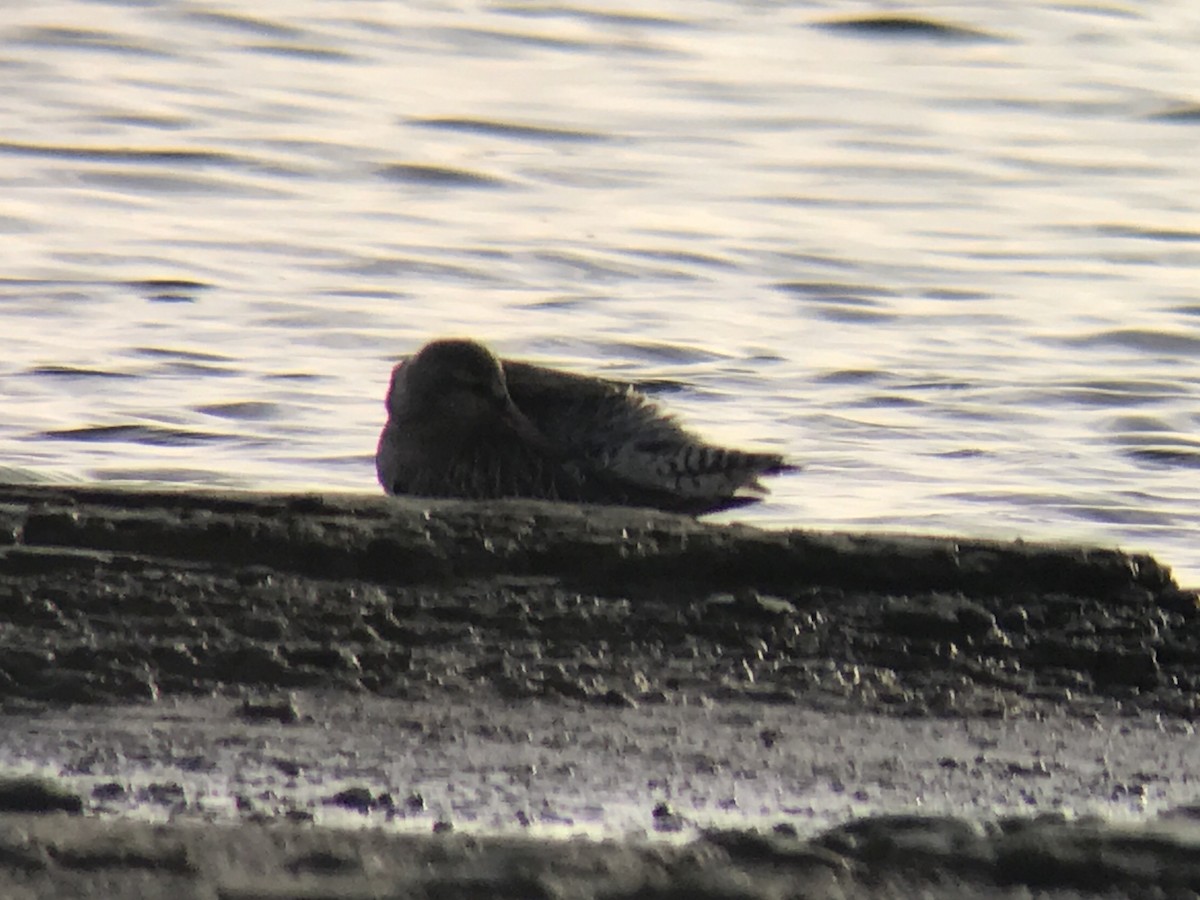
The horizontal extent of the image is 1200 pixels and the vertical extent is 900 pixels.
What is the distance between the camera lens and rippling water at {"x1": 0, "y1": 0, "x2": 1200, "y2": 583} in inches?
374

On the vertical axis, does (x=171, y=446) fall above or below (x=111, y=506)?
below

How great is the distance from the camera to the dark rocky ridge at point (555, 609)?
4.46 meters

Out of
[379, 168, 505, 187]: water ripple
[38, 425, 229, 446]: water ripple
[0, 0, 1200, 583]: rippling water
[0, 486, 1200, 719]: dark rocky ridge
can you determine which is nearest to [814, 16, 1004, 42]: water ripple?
[0, 0, 1200, 583]: rippling water

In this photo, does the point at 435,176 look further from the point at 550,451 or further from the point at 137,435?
the point at 550,451

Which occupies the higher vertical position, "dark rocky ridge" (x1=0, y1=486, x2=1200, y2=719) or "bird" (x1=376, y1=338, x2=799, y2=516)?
"dark rocky ridge" (x1=0, y1=486, x2=1200, y2=719)

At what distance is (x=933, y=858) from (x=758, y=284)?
29.0 ft

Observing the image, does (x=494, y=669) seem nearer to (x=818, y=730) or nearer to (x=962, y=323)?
(x=818, y=730)

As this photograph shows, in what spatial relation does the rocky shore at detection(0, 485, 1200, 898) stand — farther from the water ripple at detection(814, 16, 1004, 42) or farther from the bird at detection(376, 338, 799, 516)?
the water ripple at detection(814, 16, 1004, 42)

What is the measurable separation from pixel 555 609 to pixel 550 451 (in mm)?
2549

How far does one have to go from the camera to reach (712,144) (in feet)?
49.3

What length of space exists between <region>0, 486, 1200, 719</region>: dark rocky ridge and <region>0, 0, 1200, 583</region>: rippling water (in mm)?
2625

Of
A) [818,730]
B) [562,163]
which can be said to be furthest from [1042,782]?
Result: [562,163]

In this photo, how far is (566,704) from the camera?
4.36 m

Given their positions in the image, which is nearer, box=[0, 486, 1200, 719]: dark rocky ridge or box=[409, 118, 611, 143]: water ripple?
box=[0, 486, 1200, 719]: dark rocky ridge
